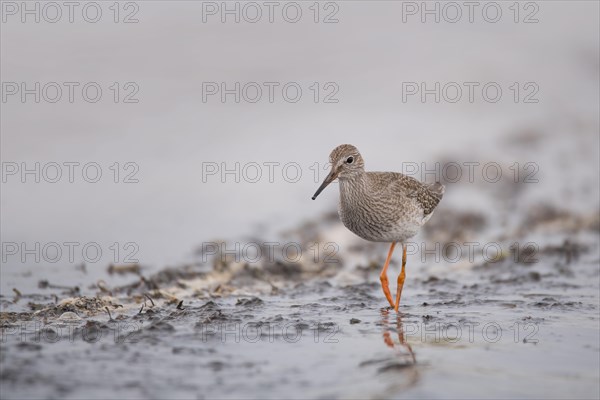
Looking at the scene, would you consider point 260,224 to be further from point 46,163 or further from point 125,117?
point 125,117

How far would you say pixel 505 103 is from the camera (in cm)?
2045

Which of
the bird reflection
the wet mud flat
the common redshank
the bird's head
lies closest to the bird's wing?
the common redshank

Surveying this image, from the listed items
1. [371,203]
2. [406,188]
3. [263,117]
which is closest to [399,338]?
[371,203]

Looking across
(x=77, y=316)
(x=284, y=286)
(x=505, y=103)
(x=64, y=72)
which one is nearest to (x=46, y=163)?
(x=64, y=72)

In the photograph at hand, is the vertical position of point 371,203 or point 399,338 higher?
point 371,203

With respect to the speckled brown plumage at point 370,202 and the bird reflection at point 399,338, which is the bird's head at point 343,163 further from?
the bird reflection at point 399,338

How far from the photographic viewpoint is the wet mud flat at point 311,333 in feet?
17.8

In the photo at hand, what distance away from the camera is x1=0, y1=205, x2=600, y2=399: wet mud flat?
5.43m

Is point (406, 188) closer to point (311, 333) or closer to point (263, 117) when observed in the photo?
point (311, 333)

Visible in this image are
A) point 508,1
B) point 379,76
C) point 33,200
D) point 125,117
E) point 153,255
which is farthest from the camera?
point 508,1

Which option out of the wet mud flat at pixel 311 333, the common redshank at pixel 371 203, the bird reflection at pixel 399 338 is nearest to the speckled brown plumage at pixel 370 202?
the common redshank at pixel 371 203

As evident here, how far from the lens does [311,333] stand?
688cm

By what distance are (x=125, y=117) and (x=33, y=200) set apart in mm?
4397

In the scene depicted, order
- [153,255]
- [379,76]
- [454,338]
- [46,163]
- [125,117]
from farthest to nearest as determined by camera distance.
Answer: [379,76], [125,117], [46,163], [153,255], [454,338]
